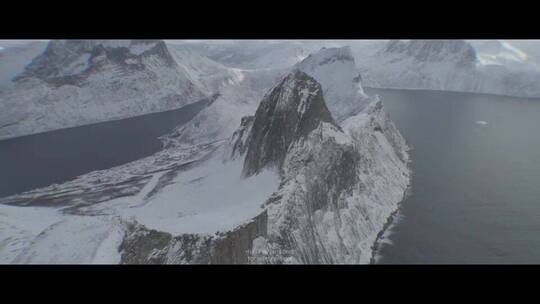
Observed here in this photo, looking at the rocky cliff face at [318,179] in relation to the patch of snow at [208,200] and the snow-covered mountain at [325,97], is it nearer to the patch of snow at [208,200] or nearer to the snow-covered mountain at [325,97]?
the patch of snow at [208,200]

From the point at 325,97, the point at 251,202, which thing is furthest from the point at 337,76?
the point at 251,202

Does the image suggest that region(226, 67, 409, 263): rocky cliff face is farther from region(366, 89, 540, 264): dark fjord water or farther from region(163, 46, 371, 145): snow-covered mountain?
region(163, 46, 371, 145): snow-covered mountain

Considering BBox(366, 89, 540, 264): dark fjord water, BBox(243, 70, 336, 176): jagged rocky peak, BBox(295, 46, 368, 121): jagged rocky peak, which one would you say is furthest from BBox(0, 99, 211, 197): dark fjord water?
BBox(366, 89, 540, 264): dark fjord water

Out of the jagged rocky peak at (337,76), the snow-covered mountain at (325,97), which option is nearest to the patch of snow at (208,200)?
the snow-covered mountain at (325,97)

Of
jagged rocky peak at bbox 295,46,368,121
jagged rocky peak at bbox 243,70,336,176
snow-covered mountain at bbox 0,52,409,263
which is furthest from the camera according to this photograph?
jagged rocky peak at bbox 295,46,368,121

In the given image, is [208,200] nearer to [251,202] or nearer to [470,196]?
[251,202]

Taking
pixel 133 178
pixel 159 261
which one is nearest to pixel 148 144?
pixel 133 178
